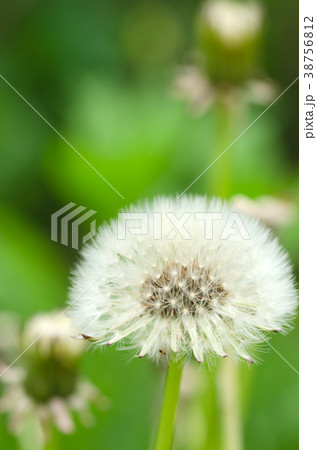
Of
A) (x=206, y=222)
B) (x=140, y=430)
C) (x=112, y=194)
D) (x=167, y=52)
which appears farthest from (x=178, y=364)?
(x=167, y=52)

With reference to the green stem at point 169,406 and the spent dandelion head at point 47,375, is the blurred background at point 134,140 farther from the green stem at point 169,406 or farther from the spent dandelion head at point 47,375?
the green stem at point 169,406

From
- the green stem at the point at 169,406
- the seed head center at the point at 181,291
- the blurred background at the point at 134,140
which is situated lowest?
the green stem at the point at 169,406

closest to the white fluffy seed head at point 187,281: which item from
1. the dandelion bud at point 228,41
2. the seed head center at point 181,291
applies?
the seed head center at point 181,291

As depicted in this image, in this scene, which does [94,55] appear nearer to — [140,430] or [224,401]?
[140,430]

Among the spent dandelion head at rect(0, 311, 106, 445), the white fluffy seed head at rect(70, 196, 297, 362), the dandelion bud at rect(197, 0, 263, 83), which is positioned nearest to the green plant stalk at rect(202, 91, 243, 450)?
the spent dandelion head at rect(0, 311, 106, 445)

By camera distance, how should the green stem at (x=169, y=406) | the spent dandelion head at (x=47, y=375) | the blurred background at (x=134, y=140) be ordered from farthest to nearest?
the blurred background at (x=134, y=140) < the spent dandelion head at (x=47, y=375) < the green stem at (x=169, y=406)

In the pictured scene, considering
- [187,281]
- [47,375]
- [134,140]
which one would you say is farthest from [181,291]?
[134,140]
